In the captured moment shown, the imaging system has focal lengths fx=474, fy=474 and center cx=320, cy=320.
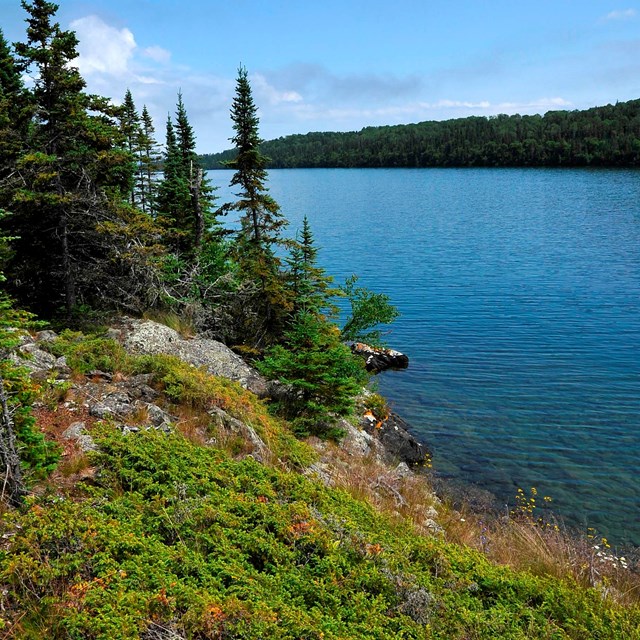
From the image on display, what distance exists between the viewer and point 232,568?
5371 mm

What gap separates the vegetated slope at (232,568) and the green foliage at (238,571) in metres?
0.02

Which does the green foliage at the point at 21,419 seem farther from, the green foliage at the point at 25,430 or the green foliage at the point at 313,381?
the green foliage at the point at 313,381

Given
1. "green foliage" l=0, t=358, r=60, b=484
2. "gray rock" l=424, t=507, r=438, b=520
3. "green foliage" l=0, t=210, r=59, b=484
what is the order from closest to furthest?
"green foliage" l=0, t=210, r=59, b=484
"green foliage" l=0, t=358, r=60, b=484
"gray rock" l=424, t=507, r=438, b=520

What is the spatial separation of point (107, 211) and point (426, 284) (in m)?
26.9

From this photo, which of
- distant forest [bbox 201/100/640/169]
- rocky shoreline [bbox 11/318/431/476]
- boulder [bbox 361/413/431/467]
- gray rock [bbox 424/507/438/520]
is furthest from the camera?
distant forest [bbox 201/100/640/169]

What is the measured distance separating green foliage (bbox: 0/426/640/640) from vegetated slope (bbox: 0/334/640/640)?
0.02 meters

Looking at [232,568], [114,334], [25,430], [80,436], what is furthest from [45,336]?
[232,568]

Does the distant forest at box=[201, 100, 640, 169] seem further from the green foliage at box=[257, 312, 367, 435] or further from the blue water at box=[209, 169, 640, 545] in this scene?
the green foliage at box=[257, 312, 367, 435]

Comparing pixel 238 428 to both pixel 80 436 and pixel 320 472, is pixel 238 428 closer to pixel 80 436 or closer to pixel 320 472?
pixel 320 472

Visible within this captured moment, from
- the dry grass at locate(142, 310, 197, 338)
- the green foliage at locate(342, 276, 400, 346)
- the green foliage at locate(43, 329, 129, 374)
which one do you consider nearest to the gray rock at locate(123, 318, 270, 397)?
the dry grass at locate(142, 310, 197, 338)

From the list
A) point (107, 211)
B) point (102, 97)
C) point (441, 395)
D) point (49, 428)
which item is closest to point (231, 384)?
point (49, 428)

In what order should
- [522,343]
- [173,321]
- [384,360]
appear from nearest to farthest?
1. [173,321]
2. [384,360]
3. [522,343]

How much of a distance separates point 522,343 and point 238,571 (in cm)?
2364

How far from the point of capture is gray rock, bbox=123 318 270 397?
1418 cm
